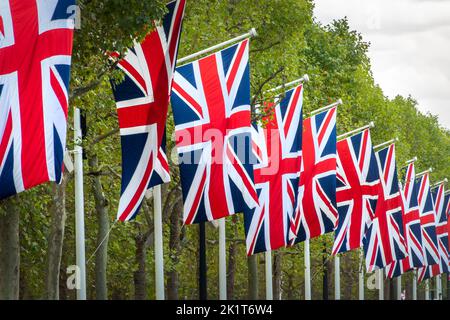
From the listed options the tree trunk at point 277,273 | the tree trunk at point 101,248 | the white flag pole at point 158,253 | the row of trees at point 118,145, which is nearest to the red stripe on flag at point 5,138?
the row of trees at point 118,145

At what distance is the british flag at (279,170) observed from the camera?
32312 millimetres

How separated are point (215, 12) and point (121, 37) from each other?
1693 cm

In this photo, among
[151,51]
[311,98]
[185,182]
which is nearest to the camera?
[151,51]

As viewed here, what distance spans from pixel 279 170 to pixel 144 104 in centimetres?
990

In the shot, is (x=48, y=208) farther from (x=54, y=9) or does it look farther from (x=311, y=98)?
(x=54, y=9)

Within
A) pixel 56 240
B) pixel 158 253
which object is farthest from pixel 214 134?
pixel 158 253

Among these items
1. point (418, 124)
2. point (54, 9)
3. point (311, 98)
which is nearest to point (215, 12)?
point (311, 98)

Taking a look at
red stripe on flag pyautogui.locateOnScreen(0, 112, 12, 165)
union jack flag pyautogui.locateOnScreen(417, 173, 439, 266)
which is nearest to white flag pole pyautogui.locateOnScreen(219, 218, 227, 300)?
union jack flag pyautogui.locateOnScreen(417, 173, 439, 266)

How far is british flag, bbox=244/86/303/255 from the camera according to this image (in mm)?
32312

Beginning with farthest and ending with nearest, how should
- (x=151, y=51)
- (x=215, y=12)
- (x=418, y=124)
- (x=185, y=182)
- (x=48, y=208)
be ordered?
1. (x=418, y=124)
2. (x=48, y=208)
3. (x=215, y=12)
4. (x=185, y=182)
5. (x=151, y=51)

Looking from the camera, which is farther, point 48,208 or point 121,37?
point 48,208

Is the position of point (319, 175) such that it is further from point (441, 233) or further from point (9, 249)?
point (441, 233)

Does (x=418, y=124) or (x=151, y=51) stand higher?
(x=418, y=124)
